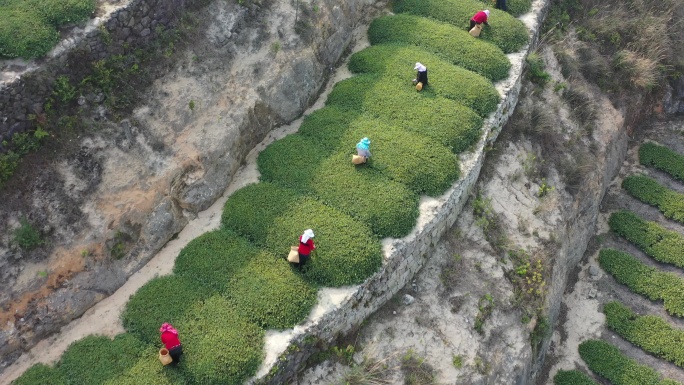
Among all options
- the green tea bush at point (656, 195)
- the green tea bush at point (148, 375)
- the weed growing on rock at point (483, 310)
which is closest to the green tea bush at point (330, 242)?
the weed growing on rock at point (483, 310)

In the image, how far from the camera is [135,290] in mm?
15844

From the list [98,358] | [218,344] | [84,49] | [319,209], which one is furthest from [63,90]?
[218,344]

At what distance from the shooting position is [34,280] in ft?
49.0

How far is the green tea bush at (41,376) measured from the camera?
548 inches

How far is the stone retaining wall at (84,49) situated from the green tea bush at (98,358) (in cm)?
626

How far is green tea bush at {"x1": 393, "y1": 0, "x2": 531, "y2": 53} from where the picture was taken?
2341cm

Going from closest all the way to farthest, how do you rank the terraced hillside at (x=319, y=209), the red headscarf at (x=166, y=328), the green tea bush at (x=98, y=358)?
the red headscarf at (x=166, y=328), the green tea bush at (x=98, y=358), the terraced hillside at (x=319, y=209)

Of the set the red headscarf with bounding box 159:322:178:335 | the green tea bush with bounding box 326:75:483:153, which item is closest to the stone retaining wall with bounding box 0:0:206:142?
the green tea bush with bounding box 326:75:483:153

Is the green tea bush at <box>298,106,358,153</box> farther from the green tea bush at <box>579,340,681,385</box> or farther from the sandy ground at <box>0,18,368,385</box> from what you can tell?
the green tea bush at <box>579,340,681,385</box>

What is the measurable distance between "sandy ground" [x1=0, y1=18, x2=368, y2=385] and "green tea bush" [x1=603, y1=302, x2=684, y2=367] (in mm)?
12162

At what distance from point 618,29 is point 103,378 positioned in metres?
27.4

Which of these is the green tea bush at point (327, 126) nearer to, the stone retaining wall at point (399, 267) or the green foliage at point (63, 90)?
the stone retaining wall at point (399, 267)

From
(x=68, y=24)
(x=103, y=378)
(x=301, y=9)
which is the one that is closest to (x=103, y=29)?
(x=68, y=24)

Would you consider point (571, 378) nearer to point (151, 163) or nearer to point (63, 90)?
point (151, 163)
